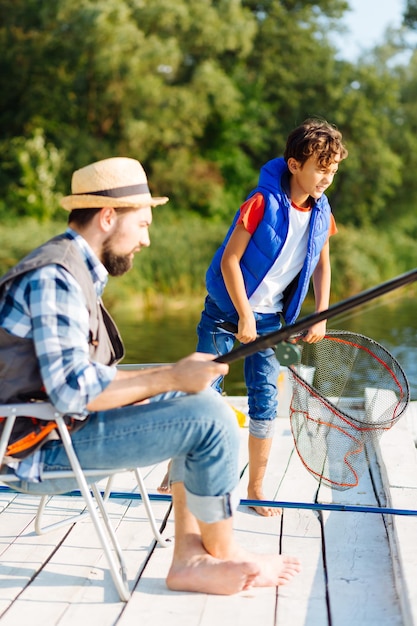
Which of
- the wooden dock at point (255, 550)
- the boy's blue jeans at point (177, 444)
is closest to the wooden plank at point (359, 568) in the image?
the wooden dock at point (255, 550)

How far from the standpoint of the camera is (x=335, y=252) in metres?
17.8

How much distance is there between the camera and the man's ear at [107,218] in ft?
7.07

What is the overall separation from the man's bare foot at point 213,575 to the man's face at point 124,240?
0.77m

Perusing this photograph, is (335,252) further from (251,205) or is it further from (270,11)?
(251,205)

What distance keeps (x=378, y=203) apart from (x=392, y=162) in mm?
1361

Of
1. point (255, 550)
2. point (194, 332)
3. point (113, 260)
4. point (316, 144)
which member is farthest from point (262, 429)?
point (194, 332)

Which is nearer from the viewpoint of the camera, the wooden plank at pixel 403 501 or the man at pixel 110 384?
the man at pixel 110 384

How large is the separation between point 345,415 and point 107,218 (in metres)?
1.26

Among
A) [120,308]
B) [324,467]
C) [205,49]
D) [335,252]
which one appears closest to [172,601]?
[324,467]

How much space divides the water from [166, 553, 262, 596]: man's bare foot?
594 cm

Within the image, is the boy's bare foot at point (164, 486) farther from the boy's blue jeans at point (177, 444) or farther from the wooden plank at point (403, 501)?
the boy's blue jeans at point (177, 444)

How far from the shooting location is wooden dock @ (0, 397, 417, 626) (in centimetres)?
218

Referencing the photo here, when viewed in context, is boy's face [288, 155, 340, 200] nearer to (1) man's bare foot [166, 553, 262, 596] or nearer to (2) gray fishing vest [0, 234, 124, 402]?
(2) gray fishing vest [0, 234, 124, 402]

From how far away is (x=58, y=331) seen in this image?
6.55 ft
